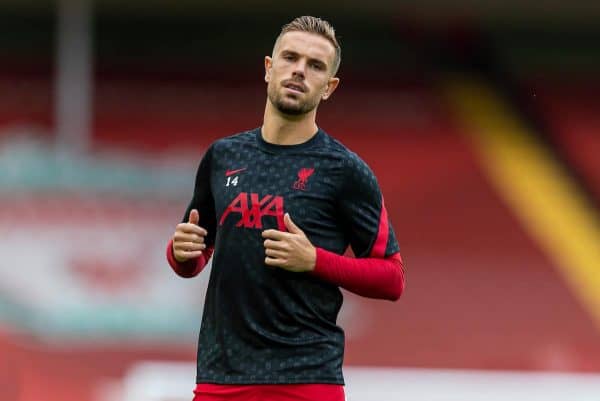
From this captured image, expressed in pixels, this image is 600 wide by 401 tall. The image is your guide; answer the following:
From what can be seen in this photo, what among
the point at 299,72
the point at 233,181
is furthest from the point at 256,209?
the point at 299,72

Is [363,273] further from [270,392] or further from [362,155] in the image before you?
[362,155]

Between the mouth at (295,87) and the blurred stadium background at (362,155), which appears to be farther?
the blurred stadium background at (362,155)

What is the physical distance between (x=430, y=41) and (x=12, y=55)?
144 inches

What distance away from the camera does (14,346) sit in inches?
355

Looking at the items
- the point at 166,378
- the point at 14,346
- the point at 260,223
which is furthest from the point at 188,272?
the point at 14,346

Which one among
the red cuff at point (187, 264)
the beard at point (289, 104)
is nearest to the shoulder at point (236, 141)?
the beard at point (289, 104)

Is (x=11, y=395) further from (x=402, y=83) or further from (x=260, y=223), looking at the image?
(x=260, y=223)

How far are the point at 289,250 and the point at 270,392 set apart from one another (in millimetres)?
372

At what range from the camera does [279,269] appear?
10.4ft

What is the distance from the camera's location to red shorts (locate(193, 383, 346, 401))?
3.16 meters

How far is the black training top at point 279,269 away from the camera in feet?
10.4

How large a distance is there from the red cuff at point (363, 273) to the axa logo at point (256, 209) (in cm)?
15

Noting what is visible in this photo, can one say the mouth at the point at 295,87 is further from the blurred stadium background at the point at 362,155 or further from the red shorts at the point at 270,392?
the blurred stadium background at the point at 362,155

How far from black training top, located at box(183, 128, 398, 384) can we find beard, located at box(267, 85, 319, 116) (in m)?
0.09
